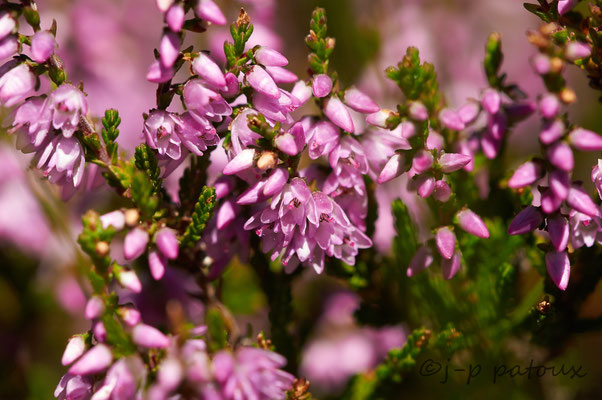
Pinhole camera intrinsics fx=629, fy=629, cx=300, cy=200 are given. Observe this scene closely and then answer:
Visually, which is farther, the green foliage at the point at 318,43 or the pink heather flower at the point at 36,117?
the green foliage at the point at 318,43

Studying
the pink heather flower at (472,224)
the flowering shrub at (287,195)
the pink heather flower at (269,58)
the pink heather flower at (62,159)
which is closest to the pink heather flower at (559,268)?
the flowering shrub at (287,195)

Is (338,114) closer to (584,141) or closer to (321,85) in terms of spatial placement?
(321,85)

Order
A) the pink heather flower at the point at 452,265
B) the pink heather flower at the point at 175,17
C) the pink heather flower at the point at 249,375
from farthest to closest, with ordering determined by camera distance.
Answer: the pink heather flower at the point at 452,265 → the pink heather flower at the point at 175,17 → the pink heather flower at the point at 249,375

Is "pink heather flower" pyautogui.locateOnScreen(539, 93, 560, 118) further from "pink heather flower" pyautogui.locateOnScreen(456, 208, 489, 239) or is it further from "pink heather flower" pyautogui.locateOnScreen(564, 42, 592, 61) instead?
"pink heather flower" pyautogui.locateOnScreen(456, 208, 489, 239)

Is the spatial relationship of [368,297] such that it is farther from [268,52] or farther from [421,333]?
[268,52]

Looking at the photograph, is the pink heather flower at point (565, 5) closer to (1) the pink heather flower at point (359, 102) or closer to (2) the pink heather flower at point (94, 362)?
(1) the pink heather flower at point (359, 102)

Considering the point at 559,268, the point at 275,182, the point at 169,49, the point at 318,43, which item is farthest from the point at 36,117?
the point at 559,268
